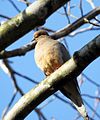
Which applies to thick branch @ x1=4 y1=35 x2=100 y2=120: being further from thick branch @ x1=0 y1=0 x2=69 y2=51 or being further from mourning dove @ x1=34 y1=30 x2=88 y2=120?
mourning dove @ x1=34 y1=30 x2=88 y2=120

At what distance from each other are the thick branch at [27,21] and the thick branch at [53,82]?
24 cm

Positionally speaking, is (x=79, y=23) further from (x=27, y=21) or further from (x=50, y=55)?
(x=27, y=21)

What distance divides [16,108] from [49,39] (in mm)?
1364

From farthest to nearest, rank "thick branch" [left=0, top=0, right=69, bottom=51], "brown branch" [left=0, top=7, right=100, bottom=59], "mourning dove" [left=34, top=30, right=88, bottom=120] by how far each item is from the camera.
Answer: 1. "mourning dove" [left=34, top=30, right=88, bottom=120]
2. "brown branch" [left=0, top=7, right=100, bottom=59]
3. "thick branch" [left=0, top=0, right=69, bottom=51]

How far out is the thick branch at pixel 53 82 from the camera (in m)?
1.55

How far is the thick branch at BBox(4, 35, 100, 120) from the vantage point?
1.55m

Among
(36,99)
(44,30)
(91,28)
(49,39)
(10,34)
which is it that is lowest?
(36,99)

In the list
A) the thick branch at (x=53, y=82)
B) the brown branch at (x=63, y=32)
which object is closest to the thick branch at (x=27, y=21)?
the thick branch at (x=53, y=82)

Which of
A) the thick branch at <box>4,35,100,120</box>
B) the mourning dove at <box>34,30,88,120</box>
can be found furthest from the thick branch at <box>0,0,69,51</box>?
the mourning dove at <box>34,30,88,120</box>

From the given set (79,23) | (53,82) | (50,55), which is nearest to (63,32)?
(79,23)

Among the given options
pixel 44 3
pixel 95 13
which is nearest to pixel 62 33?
pixel 95 13

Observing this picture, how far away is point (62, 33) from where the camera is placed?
7.97 ft

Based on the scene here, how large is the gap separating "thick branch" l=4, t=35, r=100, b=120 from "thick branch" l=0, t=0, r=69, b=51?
0.24 metres

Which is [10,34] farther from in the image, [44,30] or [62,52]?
[44,30]
